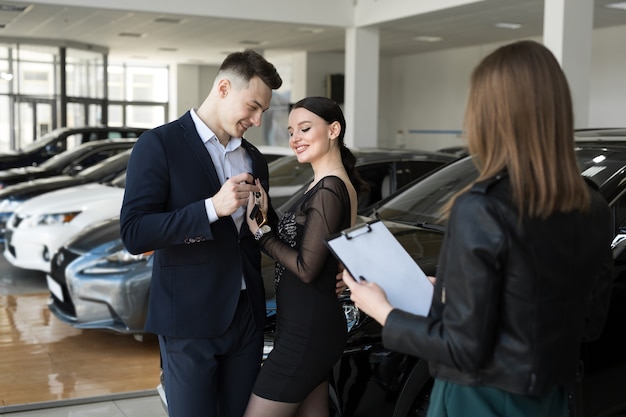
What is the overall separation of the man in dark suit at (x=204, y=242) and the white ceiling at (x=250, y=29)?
11108 millimetres

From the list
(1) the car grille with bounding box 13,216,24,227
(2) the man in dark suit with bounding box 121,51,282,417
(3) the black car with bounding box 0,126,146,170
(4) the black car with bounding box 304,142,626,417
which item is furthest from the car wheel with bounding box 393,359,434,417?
(3) the black car with bounding box 0,126,146,170

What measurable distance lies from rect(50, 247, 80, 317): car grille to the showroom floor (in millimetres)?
281

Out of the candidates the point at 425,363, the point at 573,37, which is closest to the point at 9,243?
the point at 425,363

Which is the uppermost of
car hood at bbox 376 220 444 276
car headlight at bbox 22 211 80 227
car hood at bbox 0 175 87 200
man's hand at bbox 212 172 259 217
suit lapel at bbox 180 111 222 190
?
suit lapel at bbox 180 111 222 190

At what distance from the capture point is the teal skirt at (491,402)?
72.4 inches

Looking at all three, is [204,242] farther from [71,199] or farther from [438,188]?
[71,199]

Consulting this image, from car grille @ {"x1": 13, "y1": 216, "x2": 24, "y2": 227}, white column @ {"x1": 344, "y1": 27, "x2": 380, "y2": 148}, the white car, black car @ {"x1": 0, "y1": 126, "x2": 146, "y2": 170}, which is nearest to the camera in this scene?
the white car

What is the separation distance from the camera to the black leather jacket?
1.71m

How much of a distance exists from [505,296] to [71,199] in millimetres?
6830

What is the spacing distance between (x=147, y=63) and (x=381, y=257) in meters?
29.7

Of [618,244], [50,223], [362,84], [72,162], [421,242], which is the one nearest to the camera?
[618,244]

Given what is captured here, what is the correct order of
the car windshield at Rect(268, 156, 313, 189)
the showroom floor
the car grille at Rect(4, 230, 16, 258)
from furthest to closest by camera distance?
the car grille at Rect(4, 230, 16, 258) → the car windshield at Rect(268, 156, 313, 189) → the showroom floor

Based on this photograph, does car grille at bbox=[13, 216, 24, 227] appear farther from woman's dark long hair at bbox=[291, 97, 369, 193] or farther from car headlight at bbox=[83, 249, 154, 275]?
woman's dark long hair at bbox=[291, 97, 369, 193]

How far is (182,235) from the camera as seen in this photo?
92.1 inches
